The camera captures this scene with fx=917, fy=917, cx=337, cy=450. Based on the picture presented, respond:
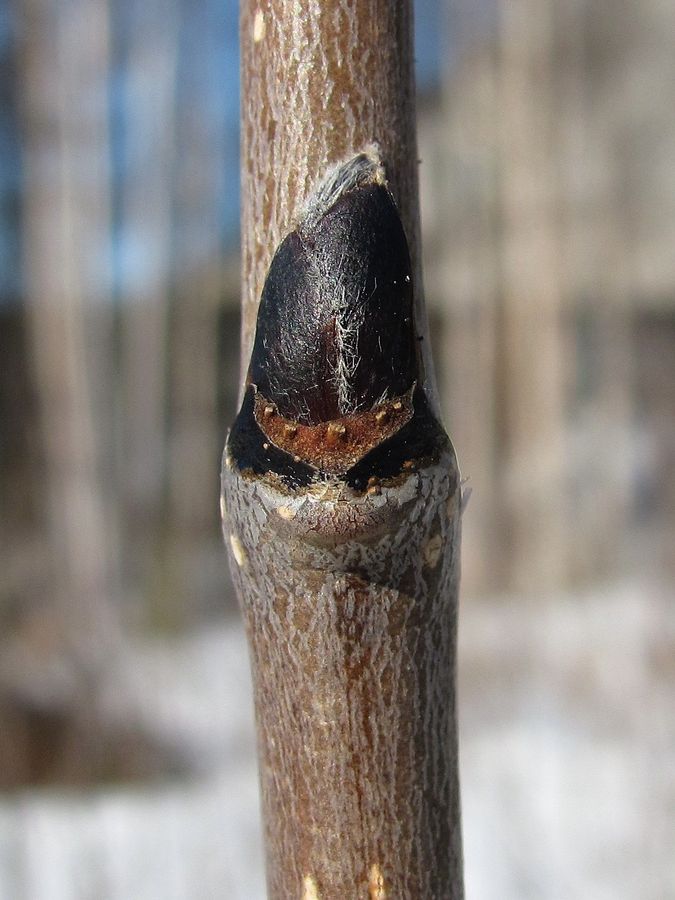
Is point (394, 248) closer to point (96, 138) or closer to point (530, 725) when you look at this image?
point (530, 725)

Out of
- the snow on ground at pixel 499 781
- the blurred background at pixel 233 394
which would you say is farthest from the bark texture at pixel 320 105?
the blurred background at pixel 233 394

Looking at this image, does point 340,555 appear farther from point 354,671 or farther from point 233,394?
point 233,394

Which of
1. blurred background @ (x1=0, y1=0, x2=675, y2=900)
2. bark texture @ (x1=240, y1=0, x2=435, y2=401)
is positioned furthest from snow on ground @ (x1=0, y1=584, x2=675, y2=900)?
bark texture @ (x1=240, y1=0, x2=435, y2=401)

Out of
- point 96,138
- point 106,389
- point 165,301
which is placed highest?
point 96,138

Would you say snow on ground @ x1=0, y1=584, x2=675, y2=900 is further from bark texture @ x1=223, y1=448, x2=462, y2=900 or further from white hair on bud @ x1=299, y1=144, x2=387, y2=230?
white hair on bud @ x1=299, y1=144, x2=387, y2=230

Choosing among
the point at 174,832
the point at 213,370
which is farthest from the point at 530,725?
the point at 213,370

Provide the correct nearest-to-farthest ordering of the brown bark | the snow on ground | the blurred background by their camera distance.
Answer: the brown bark, the snow on ground, the blurred background
